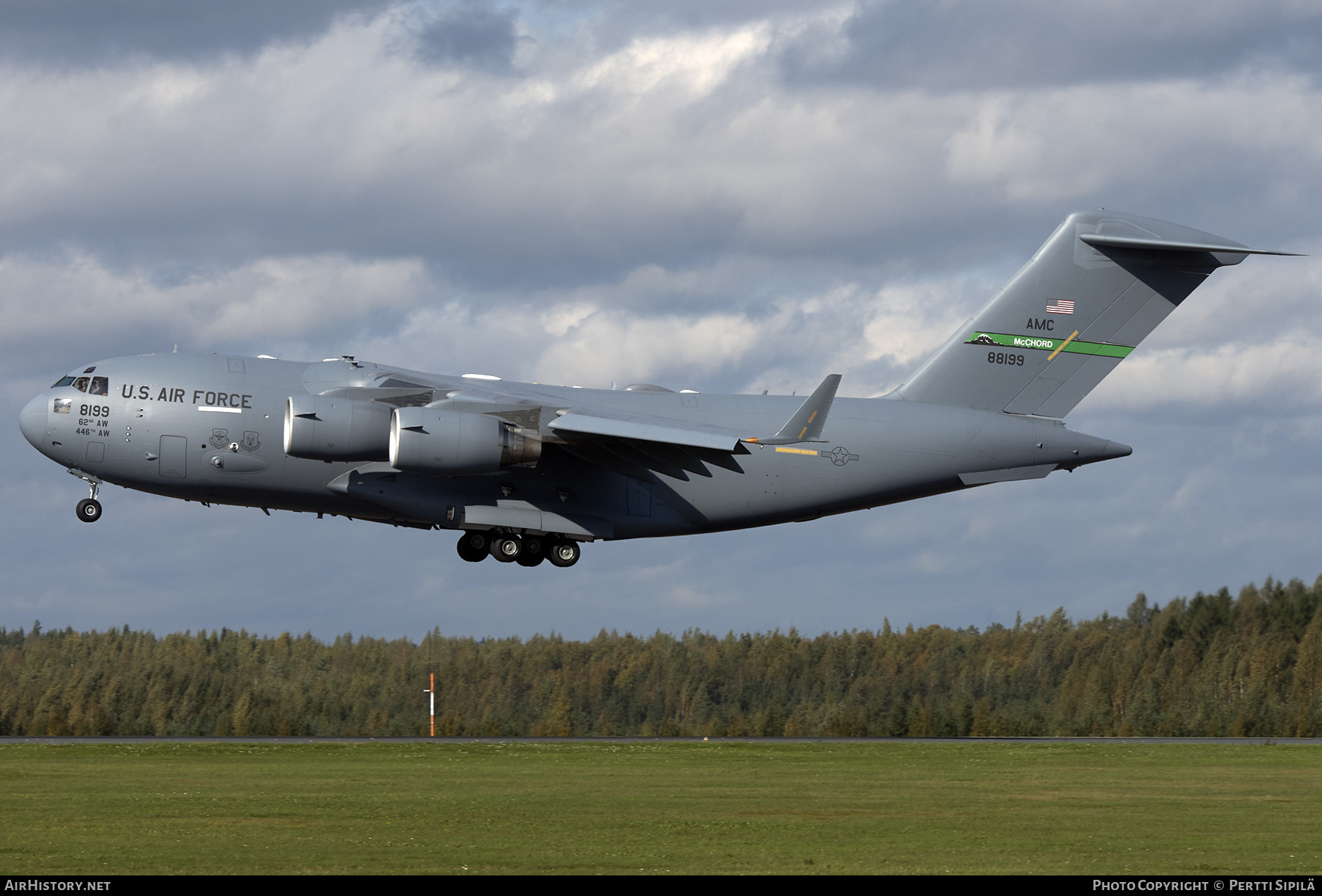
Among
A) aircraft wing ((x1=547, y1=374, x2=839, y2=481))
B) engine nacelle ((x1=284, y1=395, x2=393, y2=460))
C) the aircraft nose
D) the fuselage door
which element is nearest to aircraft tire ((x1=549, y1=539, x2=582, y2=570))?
aircraft wing ((x1=547, y1=374, x2=839, y2=481))

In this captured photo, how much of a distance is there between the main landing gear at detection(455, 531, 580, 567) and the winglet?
3.91 meters

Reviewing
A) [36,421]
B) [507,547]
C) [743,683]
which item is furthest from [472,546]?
[743,683]

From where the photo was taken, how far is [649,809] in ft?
43.0

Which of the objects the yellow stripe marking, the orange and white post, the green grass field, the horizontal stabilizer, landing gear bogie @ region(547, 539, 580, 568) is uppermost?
the horizontal stabilizer

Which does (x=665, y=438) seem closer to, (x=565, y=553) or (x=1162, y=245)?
(x=565, y=553)

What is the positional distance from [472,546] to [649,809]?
593 cm

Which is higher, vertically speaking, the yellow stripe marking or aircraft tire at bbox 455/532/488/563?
the yellow stripe marking

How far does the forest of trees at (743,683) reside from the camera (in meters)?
23.9

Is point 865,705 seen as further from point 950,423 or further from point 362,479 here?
point 362,479

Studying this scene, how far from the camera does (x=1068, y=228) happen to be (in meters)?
20.0

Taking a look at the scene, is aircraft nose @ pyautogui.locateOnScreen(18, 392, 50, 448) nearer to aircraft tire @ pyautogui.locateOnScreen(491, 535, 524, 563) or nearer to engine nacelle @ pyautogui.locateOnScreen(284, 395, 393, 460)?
engine nacelle @ pyautogui.locateOnScreen(284, 395, 393, 460)

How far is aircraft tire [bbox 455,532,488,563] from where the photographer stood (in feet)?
A: 59.6

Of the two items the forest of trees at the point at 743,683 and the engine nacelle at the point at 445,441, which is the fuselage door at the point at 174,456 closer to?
the engine nacelle at the point at 445,441

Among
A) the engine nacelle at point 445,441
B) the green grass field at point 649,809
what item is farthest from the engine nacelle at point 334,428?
the green grass field at point 649,809
